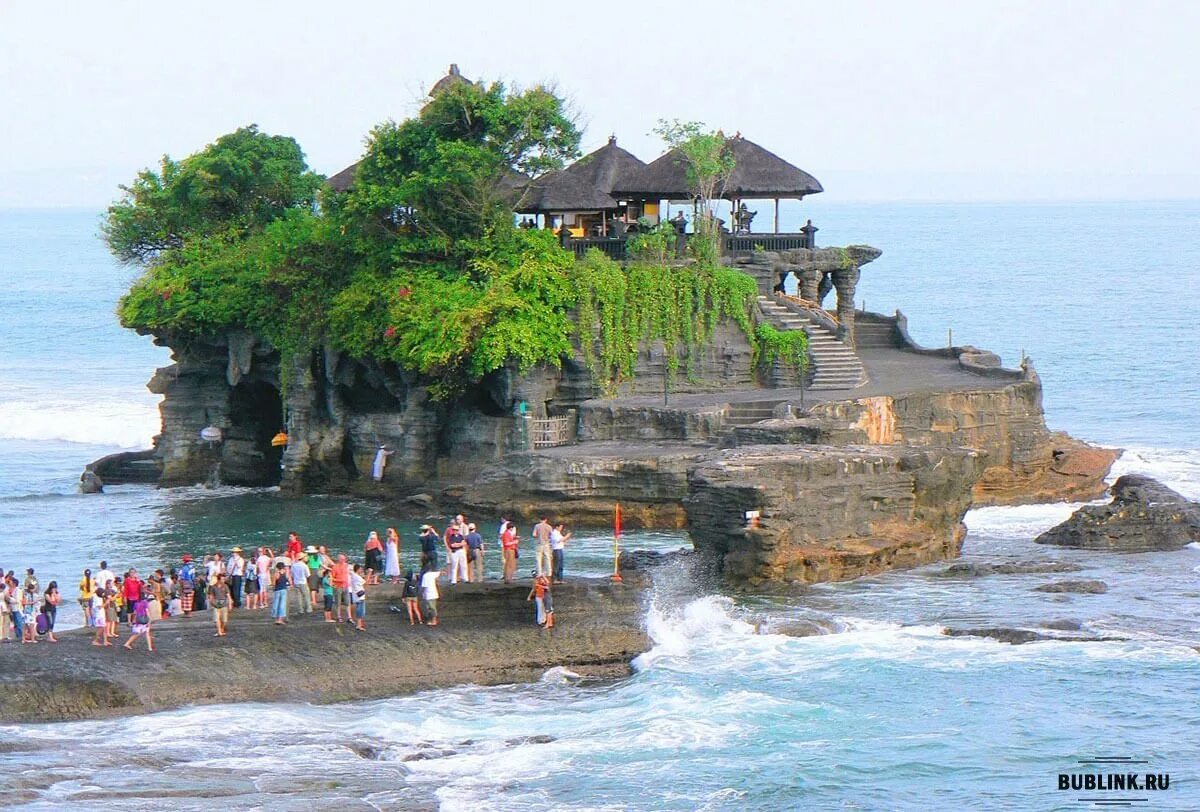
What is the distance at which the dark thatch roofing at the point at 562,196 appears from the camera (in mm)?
53188

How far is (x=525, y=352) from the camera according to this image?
1897 inches

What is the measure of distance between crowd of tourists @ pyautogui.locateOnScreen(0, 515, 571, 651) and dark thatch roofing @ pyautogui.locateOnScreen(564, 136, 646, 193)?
749 inches

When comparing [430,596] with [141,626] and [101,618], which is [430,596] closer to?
[141,626]

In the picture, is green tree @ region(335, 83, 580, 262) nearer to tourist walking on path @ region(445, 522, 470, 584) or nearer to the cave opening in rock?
the cave opening in rock

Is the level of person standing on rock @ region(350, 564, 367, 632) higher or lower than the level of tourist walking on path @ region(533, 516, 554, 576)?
lower

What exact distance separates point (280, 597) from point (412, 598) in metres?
2.36

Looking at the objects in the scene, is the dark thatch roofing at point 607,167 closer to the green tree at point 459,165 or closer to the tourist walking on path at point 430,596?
the green tree at point 459,165

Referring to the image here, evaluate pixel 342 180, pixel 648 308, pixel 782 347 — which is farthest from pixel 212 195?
pixel 782 347

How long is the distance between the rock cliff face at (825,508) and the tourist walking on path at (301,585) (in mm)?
9025

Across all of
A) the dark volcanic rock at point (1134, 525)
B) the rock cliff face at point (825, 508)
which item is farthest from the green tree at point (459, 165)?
the dark volcanic rock at point (1134, 525)

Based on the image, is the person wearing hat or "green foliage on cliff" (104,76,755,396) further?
"green foliage on cliff" (104,76,755,396)

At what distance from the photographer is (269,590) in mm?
35812

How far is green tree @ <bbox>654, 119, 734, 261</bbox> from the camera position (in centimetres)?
5247

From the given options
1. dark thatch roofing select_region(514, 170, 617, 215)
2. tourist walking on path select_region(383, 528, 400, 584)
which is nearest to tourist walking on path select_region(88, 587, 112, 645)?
tourist walking on path select_region(383, 528, 400, 584)
